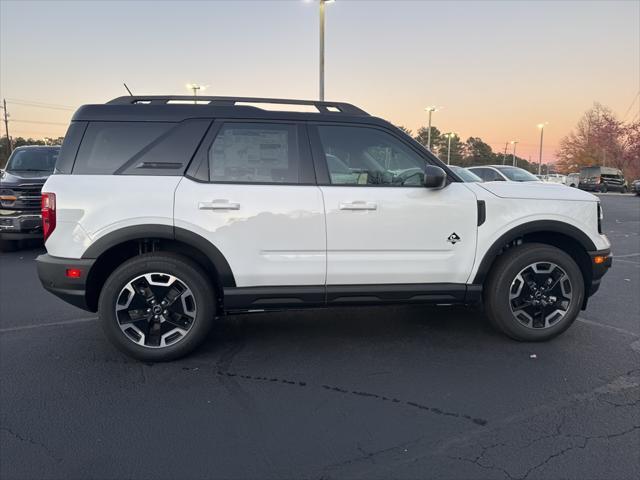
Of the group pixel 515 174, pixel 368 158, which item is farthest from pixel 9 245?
pixel 515 174

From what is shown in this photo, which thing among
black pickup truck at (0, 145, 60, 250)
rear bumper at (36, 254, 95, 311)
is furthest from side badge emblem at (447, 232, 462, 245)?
black pickup truck at (0, 145, 60, 250)

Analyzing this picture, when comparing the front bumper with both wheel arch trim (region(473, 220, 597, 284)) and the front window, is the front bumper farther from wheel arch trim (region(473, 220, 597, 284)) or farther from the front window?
wheel arch trim (region(473, 220, 597, 284))

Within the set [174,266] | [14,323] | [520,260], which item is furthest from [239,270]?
[14,323]

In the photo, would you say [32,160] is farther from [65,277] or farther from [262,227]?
[262,227]

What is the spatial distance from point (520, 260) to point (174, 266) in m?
2.88

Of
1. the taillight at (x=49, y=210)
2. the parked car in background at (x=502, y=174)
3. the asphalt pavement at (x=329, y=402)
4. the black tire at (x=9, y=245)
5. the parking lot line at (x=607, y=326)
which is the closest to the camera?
the asphalt pavement at (x=329, y=402)

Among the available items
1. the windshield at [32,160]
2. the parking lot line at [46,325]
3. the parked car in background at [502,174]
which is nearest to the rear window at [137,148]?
the parking lot line at [46,325]

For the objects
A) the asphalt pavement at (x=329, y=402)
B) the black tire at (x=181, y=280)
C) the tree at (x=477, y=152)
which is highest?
the tree at (x=477, y=152)

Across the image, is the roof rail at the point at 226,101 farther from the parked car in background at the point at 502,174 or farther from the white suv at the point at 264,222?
the parked car in background at the point at 502,174

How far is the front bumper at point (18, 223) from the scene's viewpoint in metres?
8.52

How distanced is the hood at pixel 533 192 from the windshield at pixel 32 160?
29.6 feet

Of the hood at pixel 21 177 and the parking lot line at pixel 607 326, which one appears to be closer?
the parking lot line at pixel 607 326

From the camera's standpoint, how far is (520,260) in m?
3.94

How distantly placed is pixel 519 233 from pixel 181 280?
2833mm
